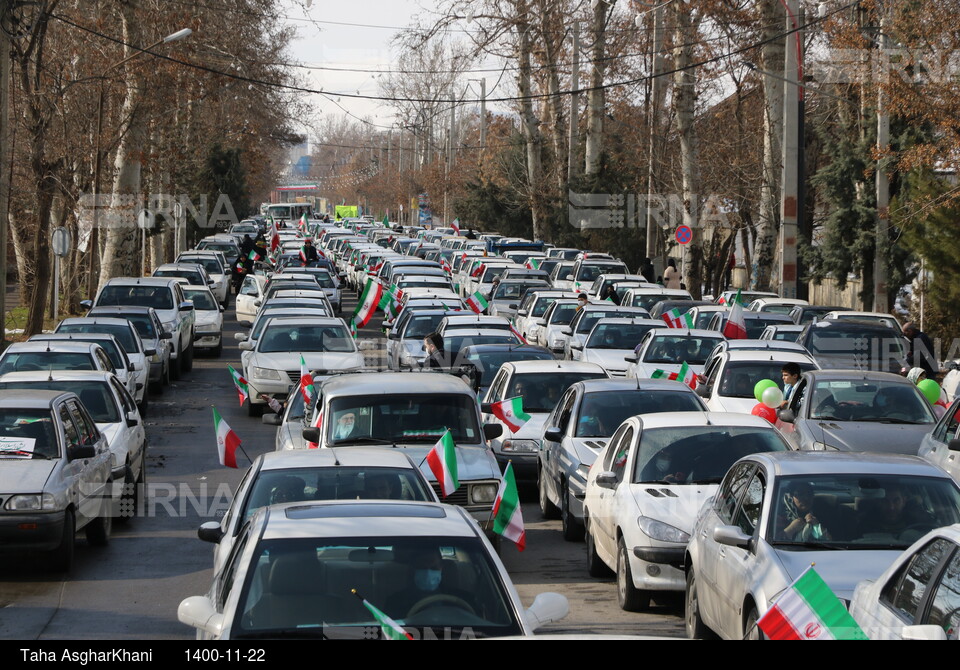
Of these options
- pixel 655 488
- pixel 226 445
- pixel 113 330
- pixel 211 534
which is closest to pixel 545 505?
pixel 226 445

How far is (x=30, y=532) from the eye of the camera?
11.5 meters

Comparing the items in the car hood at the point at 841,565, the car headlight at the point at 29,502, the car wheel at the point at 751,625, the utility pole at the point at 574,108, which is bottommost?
the car headlight at the point at 29,502

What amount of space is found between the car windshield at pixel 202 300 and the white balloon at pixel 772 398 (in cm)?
1966

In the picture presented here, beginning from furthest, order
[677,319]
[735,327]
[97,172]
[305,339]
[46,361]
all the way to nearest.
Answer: [97,172]
[677,319]
[735,327]
[305,339]
[46,361]

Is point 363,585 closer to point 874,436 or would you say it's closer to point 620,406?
point 620,406

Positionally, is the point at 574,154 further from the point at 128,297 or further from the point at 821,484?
the point at 821,484

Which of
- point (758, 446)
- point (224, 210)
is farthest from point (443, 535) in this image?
point (224, 210)

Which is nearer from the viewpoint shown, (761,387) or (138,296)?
(761,387)

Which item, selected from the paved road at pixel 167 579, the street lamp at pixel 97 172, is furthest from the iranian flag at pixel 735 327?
the street lamp at pixel 97 172

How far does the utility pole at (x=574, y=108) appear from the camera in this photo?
55688 mm

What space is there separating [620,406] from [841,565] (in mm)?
6850

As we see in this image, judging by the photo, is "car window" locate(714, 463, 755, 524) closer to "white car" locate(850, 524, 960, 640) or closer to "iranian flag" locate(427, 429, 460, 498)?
"white car" locate(850, 524, 960, 640)

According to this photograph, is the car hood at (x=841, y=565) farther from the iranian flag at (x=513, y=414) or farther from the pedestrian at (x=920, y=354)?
the pedestrian at (x=920, y=354)

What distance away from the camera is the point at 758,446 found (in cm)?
1134
